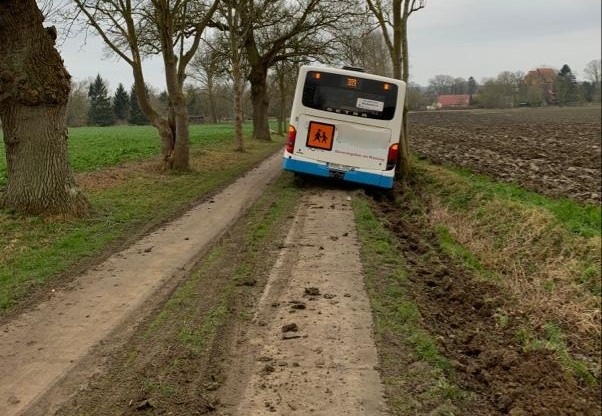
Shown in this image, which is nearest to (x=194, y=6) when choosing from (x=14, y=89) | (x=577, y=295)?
(x=14, y=89)

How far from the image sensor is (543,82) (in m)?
15.1

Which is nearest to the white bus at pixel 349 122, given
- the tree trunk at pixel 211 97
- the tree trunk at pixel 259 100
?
the tree trunk at pixel 259 100

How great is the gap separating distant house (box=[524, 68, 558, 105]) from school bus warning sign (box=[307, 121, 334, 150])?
566cm

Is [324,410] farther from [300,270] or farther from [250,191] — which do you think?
[250,191]

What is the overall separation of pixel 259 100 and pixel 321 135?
20.0 meters

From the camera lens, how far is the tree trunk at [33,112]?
9.23m

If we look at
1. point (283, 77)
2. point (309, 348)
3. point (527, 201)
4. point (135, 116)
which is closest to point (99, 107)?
point (135, 116)

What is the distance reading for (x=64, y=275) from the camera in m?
6.84

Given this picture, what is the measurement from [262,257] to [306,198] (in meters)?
5.42

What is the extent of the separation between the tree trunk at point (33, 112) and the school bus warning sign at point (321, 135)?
582 centimetres

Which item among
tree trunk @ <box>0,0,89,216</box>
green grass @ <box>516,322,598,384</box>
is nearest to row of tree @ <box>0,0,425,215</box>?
tree trunk @ <box>0,0,89,216</box>

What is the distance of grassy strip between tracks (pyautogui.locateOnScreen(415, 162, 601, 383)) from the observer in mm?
6434

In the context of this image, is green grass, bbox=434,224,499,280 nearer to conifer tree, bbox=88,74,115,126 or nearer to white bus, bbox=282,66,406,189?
white bus, bbox=282,66,406,189

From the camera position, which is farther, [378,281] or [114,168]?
[114,168]
